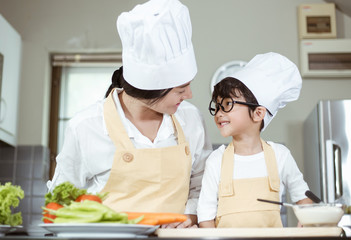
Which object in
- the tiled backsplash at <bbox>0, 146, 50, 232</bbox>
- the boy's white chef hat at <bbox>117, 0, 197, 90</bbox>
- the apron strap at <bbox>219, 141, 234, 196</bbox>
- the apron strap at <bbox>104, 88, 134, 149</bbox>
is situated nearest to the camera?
the boy's white chef hat at <bbox>117, 0, 197, 90</bbox>

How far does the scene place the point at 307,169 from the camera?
11.2ft

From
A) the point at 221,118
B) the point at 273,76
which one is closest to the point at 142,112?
the point at 221,118

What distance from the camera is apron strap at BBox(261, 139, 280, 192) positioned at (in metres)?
1.62

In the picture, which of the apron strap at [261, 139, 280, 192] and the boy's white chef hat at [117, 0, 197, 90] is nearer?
the boy's white chef hat at [117, 0, 197, 90]

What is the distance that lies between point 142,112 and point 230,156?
33 centimetres

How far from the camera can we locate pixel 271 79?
1719 millimetres

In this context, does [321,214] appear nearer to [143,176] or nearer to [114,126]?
[143,176]

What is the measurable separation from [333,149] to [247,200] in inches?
63.8

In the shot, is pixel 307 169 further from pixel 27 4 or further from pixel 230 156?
pixel 27 4

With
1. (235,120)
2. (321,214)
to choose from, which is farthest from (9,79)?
(321,214)

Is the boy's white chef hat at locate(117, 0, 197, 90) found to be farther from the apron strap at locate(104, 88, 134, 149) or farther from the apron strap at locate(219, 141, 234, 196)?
the apron strap at locate(219, 141, 234, 196)

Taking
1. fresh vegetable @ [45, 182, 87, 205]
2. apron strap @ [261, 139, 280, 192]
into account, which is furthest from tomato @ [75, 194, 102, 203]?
apron strap @ [261, 139, 280, 192]

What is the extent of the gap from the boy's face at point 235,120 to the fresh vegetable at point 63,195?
80 centimetres

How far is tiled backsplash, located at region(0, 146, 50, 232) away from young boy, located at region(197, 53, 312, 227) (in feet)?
7.12
